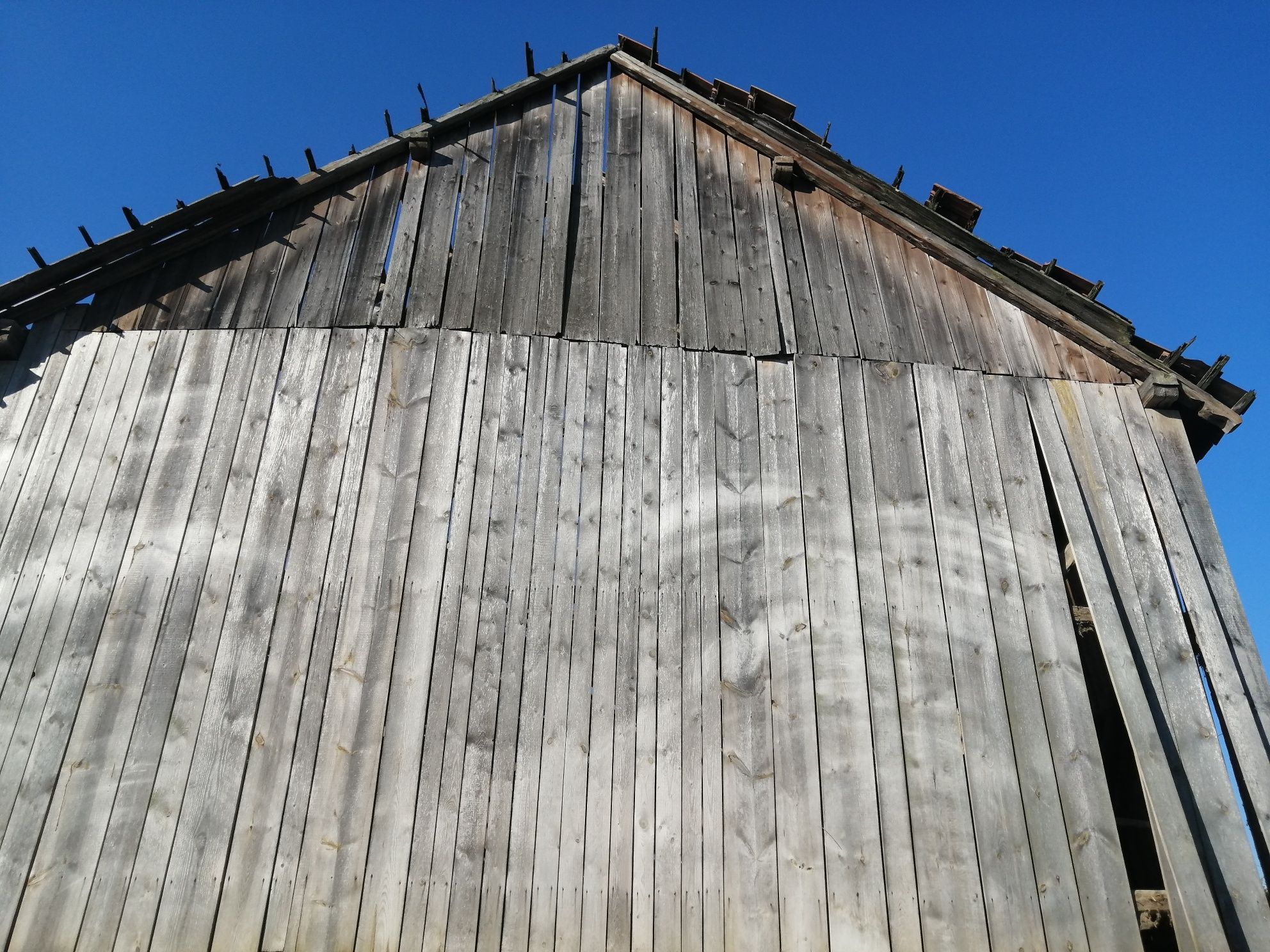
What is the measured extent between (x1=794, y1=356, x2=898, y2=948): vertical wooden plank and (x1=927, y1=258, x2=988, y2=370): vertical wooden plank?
90 cm

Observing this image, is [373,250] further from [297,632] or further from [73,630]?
[73,630]

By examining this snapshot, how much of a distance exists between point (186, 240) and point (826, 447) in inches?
171

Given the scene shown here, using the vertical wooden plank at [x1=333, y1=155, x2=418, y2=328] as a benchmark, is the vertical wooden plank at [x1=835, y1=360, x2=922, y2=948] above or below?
below

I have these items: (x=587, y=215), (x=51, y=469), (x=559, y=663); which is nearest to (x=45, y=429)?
(x=51, y=469)

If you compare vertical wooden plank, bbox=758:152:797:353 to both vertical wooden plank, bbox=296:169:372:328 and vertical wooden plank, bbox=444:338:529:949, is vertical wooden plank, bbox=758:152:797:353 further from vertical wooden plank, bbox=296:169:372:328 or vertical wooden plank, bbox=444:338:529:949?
vertical wooden plank, bbox=296:169:372:328

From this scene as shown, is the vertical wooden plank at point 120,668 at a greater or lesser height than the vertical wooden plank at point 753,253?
lesser

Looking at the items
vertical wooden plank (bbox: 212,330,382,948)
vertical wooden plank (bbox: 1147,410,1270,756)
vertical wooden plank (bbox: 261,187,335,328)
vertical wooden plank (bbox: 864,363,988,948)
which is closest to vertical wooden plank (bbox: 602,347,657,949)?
vertical wooden plank (bbox: 864,363,988,948)

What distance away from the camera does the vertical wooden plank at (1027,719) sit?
4566mm

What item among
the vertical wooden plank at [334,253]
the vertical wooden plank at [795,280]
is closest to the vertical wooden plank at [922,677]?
the vertical wooden plank at [795,280]

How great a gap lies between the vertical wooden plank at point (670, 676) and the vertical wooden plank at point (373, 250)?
73.2 inches

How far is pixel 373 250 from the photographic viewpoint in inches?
254

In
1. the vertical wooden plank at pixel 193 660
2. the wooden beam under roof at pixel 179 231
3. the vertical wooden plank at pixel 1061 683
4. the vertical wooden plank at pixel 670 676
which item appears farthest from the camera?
the wooden beam under roof at pixel 179 231

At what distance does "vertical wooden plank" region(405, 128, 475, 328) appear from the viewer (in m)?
6.12

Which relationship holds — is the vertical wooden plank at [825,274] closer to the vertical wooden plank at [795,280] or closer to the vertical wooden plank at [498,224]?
the vertical wooden plank at [795,280]
